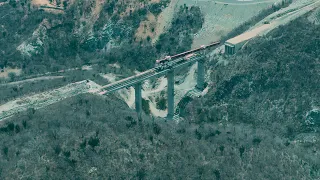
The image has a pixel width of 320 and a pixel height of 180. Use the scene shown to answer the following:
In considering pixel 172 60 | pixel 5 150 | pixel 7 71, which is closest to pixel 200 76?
pixel 172 60

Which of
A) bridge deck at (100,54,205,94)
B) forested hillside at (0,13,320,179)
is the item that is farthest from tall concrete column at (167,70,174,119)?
forested hillside at (0,13,320,179)

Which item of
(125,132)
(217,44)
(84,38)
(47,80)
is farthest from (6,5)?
(125,132)

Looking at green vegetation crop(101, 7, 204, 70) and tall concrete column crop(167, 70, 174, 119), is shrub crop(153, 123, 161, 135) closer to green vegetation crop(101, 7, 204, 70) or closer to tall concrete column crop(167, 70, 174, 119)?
tall concrete column crop(167, 70, 174, 119)

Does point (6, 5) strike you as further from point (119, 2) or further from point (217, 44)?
point (217, 44)

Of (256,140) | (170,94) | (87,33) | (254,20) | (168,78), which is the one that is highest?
(254,20)

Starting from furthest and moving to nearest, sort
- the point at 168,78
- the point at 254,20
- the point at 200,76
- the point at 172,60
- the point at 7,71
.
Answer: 1. the point at 254,20
2. the point at 7,71
3. the point at 200,76
4. the point at 172,60
5. the point at 168,78

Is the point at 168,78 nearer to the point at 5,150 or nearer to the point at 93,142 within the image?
the point at 93,142
